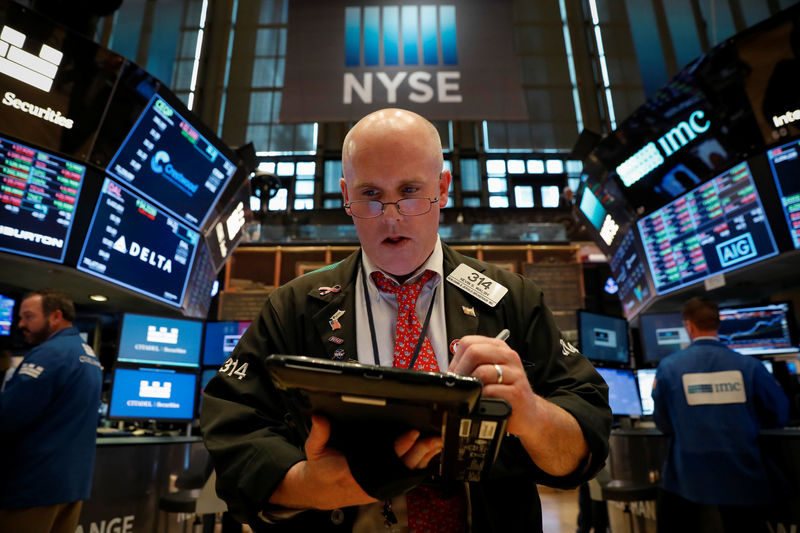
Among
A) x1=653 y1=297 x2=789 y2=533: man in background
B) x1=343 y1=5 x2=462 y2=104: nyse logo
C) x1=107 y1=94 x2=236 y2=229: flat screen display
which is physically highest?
x1=343 y1=5 x2=462 y2=104: nyse logo

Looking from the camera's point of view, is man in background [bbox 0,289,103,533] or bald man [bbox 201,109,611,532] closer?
bald man [bbox 201,109,611,532]

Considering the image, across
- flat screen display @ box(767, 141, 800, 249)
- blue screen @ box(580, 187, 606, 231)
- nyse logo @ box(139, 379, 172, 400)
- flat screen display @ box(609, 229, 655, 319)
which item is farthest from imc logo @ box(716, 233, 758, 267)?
nyse logo @ box(139, 379, 172, 400)

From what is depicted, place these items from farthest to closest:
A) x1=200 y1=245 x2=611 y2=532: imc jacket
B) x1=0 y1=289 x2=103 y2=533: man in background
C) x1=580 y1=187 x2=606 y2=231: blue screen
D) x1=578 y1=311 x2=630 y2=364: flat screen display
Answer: x1=580 y1=187 x2=606 y2=231: blue screen < x1=578 y1=311 x2=630 y2=364: flat screen display < x1=0 y1=289 x2=103 y2=533: man in background < x1=200 y1=245 x2=611 y2=532: imc jacket

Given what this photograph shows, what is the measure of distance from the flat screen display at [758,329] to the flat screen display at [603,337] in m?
0.75

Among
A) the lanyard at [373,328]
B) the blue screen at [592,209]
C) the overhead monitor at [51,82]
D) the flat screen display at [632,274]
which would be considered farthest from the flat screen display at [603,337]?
the overhead monitor at [51,82]

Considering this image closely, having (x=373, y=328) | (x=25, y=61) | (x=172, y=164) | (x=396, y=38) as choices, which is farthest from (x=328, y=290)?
(x=396, y=38)

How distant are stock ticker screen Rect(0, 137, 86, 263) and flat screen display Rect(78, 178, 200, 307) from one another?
0.55ft

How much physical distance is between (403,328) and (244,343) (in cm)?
34

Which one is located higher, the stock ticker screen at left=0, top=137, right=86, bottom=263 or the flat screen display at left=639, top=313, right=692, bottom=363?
the stock ticker screen at left=0, top=137, right=86, bottom=263

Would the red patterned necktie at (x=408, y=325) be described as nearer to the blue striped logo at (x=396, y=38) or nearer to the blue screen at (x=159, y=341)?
the blue striped logo at (x=396, y=38)

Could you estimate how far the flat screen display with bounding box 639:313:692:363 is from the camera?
4.86 m

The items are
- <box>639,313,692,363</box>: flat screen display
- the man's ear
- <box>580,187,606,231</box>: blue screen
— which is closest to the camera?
the man's ear

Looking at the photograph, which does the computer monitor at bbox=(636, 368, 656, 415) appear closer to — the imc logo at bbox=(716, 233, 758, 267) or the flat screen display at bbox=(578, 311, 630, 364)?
the flat screen display at bbox=(578, 311, 630, 364)

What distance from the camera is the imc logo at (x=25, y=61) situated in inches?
117
